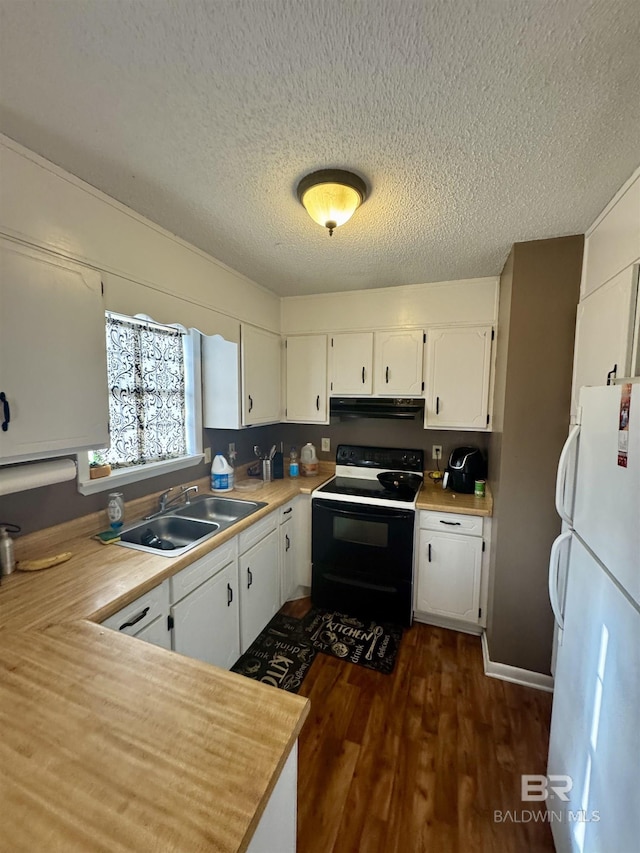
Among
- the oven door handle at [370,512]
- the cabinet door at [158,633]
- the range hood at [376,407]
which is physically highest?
the range hood at [376,407]

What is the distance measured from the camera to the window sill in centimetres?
168

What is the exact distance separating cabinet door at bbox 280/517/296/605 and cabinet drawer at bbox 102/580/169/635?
109 centimetres

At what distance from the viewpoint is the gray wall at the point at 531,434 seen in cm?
177

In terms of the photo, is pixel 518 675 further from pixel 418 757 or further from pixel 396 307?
pixel 396 307

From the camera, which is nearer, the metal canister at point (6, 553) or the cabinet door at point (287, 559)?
the metal canister at point (6, 553)

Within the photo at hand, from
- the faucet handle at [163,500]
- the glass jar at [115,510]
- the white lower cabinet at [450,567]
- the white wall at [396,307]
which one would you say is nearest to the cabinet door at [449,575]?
the white lower cabinet at [450,567]

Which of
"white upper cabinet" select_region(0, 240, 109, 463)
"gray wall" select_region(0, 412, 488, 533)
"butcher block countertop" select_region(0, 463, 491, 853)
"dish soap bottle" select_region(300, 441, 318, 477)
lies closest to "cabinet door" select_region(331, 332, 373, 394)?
"gray wall" select_region(0, 412, 488, 533)

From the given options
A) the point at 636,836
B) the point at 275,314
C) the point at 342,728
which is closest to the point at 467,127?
the point at 636,836

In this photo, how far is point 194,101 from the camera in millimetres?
968

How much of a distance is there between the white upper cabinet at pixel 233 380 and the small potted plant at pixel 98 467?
0.79m

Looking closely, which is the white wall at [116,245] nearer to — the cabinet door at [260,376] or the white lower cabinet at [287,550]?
the cabinet door at [260,376]

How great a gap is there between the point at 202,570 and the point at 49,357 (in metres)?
1.11

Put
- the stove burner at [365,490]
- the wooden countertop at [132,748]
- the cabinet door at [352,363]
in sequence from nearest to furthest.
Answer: the wooden countertop at [132,748] < the stove burner at [365,490] < the cabinet door at [352,363]

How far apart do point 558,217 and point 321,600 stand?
268cm
